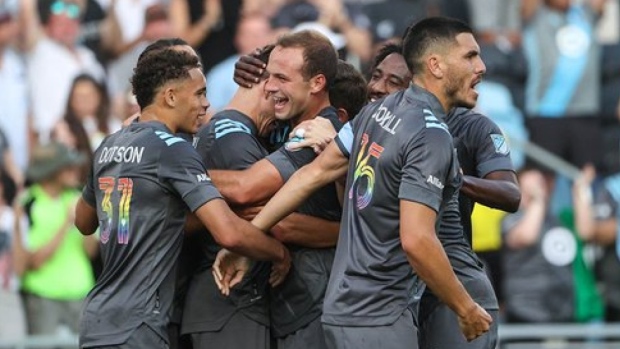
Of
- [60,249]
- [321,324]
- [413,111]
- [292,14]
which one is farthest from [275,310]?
[292,14]

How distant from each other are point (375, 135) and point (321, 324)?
1087mm

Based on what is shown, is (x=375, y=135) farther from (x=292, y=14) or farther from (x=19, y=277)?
(x=292, y=14)

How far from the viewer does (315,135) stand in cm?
836

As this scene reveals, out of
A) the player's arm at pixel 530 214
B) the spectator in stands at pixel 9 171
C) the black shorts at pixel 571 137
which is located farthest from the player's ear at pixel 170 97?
the black shorts at pixel 571 137

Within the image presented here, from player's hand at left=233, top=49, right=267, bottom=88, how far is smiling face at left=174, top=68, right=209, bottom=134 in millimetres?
501

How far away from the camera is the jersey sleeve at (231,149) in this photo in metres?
8.49

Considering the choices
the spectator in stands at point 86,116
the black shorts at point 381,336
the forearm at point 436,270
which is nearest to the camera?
the forearm at point 436,270

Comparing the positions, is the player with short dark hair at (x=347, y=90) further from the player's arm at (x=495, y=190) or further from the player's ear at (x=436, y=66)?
the player's ear at (x=436, y=66)

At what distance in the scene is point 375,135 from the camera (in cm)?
779

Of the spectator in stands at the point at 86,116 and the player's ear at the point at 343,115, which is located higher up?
the player's ear at the point at 343,115

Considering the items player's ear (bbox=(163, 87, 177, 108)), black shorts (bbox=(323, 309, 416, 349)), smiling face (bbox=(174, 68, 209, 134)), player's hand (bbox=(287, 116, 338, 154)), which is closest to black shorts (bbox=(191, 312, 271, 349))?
black shorts (bbox=(323, 309, 416, 349))

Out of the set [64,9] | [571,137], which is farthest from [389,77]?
[571,137]

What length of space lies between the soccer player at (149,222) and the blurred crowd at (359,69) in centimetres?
538

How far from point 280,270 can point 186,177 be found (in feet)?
2.73
